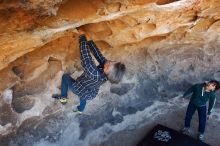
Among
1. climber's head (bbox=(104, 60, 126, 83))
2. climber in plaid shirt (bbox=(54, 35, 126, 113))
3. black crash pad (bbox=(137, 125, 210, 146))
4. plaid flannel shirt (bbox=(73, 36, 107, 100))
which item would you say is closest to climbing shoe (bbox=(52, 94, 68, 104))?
climber in plaid shirt (bbox=(54, 35, 126, 113))

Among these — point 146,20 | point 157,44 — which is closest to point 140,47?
point 157,44

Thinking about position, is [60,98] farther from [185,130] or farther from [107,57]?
[185,130]

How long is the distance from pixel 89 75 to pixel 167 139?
5.95 ft

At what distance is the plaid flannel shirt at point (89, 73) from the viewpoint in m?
4.45

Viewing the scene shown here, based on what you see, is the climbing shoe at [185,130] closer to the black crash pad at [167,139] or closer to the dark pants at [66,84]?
the black crash pad at [167,139]

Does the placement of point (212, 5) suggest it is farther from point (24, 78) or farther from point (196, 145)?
point (24, 78)

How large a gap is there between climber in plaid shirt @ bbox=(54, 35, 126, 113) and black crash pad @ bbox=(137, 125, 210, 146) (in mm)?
1185

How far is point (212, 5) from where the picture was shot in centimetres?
481

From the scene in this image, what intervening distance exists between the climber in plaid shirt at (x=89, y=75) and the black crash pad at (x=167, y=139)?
119 centimetres

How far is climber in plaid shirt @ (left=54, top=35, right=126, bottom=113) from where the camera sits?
4.42 meters

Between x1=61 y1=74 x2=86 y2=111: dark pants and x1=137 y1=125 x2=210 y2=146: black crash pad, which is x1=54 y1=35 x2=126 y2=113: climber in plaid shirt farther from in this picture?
x1=137 y1=125 x2=210 y2=146: black crash pad

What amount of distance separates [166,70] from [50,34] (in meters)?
2.60

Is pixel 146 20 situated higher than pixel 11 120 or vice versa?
pixel 146 20

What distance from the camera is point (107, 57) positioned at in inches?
215
